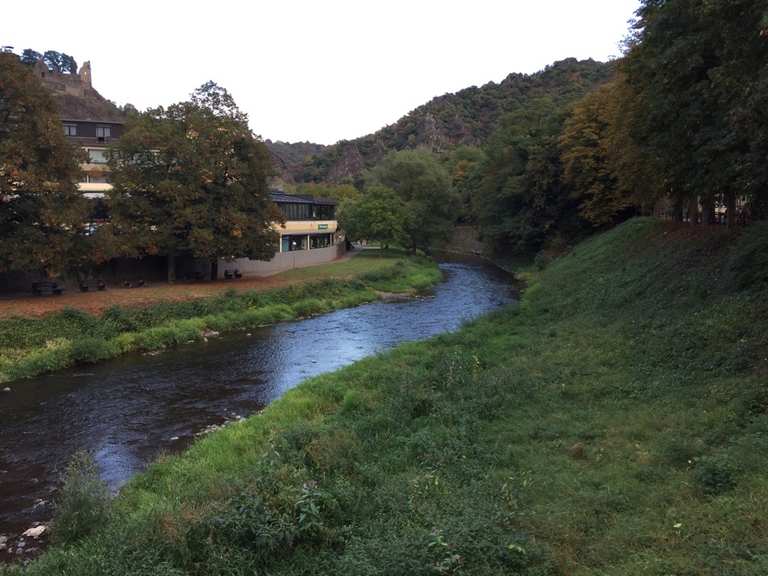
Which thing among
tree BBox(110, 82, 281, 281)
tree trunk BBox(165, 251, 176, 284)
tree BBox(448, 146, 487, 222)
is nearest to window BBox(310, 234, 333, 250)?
tree BBox(448, 146, 487, 222)

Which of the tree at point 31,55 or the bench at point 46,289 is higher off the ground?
the tree at point 31,55

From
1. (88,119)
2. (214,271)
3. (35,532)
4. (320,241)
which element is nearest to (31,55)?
(88,119)

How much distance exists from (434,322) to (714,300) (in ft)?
53.2

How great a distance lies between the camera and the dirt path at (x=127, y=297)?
28.0 metres

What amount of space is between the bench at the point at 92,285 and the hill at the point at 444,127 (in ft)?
408

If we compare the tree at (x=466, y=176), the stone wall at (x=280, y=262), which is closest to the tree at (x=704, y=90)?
the stone wall at (x=280, y=262)

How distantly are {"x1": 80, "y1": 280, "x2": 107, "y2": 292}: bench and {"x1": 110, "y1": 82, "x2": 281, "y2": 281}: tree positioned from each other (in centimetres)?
272

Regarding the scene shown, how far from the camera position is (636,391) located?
13492 mm

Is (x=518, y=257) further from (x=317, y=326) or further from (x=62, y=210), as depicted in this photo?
(x=62, y=210)

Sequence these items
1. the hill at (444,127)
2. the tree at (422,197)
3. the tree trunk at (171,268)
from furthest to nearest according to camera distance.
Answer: the hill at (444,127), the tree at (422,197), the tree trunk at (171,268)

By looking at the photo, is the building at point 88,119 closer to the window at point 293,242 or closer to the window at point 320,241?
the window at point 293,242

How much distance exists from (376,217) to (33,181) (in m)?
40.3

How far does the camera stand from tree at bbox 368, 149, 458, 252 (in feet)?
231

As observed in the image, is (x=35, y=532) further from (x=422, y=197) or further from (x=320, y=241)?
(x=422, y=197)
